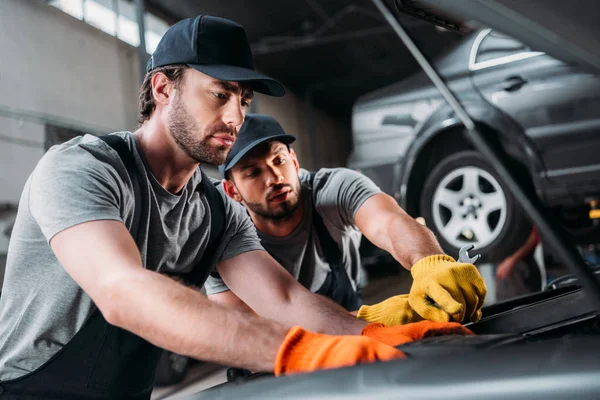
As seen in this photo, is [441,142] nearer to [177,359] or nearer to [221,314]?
[177,359]

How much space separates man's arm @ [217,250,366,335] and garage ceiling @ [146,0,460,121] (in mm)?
510

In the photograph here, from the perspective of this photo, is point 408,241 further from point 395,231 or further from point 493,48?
point 493,48

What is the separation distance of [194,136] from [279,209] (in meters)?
0.34

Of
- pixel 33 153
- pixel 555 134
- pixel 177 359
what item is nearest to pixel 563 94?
pixel 555 134

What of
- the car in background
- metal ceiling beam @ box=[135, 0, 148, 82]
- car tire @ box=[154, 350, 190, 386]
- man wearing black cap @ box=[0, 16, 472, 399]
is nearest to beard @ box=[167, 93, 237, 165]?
man wearing black cap @ box=[0, 16, 472, 399]

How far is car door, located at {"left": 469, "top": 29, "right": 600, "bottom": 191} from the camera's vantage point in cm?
177

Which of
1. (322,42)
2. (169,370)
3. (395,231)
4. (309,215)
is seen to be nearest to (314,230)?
(309,215)

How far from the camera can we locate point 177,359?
2211mm

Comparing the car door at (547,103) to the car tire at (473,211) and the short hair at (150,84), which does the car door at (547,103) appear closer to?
the car tire at (473,211)

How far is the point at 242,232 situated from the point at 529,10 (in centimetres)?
63

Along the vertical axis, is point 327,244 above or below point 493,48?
below

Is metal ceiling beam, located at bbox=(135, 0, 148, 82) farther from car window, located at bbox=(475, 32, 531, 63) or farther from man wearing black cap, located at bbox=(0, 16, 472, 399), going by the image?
car window, located at bbox=(475, 32, 531, 63)

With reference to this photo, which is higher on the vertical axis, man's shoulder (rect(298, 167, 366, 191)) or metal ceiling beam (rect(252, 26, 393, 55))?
metal ceiling beam (rect(252, 26, 393, 55))

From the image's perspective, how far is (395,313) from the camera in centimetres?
80
